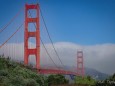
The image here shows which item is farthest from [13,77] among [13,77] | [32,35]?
[32,35]

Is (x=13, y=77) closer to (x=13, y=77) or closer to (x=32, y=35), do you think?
(x=13, y=77)

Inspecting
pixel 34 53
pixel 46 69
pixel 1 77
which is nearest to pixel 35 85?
pixel 1 77

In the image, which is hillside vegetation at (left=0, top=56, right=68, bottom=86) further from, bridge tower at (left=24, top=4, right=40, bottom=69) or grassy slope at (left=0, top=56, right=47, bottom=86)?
bridge tower at (left=24, top=4, right=40, bottom=69)

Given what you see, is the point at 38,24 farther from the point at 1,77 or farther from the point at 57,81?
the point at 1,77

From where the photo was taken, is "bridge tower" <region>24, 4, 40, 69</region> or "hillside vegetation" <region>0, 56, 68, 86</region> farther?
"bridge tower" <region>24, 4, 40, 69</region>

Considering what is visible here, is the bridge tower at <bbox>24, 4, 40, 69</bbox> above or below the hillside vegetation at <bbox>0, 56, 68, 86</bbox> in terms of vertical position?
above

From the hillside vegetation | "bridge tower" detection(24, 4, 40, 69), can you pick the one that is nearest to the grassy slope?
the hillside vegetation

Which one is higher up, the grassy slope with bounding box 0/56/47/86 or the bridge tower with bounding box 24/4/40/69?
the bridge tower with bounding box 24/4/40/69

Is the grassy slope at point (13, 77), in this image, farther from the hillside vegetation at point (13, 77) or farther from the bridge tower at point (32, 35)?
the bridge tower at point (32, 35)

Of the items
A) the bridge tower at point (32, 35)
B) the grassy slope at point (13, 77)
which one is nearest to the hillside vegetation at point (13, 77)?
the grassy slope at point (13, 77)

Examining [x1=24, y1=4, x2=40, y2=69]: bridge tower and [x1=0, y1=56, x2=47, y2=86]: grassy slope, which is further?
[x1=24, y1=4, x2=40, y2=69]: bridge tower

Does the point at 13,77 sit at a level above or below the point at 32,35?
below
